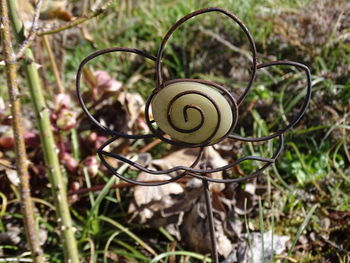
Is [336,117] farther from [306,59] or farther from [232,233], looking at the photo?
[232,233]

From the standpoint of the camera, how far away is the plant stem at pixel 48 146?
3.69 feet

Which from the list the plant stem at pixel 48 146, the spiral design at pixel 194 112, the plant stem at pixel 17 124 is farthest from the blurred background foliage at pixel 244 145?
the spiral design at pixel 194 112

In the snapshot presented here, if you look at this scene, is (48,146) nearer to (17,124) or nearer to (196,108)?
(17,124)

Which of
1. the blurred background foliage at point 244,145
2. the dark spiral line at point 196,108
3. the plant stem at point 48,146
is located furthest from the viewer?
the blurred background foliage at point 244,145

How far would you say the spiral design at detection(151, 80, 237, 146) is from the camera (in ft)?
2.88

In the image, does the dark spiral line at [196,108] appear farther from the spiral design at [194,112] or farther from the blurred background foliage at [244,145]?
the blurred background foliage at [244,145]

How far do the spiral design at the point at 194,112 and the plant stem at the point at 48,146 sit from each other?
13.7 inches

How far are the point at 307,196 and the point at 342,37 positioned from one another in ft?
2.59

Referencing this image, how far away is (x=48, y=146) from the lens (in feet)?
3.80

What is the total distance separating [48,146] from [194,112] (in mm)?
436

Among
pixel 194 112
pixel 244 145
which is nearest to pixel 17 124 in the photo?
pixel 194 112

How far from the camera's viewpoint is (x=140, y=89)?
234 cm

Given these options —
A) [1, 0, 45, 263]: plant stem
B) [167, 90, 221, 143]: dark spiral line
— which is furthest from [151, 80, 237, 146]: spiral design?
[1, 0, 45, 263]: plant stem

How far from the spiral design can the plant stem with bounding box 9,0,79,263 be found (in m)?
0.35
